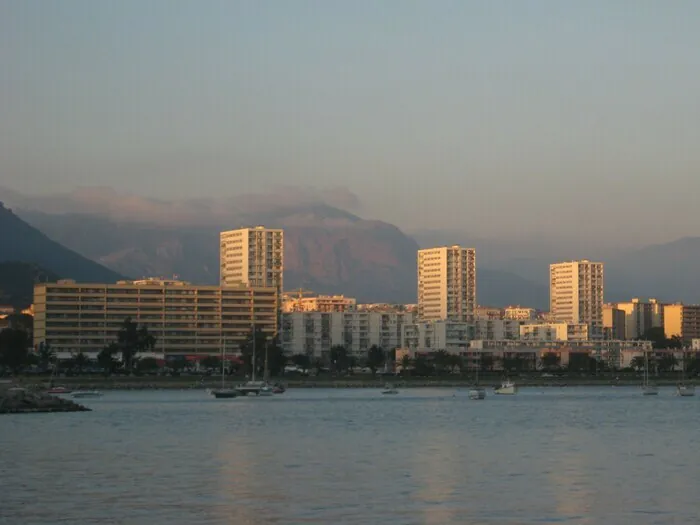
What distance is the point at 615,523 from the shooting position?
112 feet

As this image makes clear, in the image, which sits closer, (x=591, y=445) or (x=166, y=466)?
(x=166, y=466)

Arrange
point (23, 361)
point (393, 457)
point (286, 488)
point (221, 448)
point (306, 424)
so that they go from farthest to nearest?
point (23, 361) → point (306, 424) → point (221, 448) → point (393, 457) → point (286, 488)

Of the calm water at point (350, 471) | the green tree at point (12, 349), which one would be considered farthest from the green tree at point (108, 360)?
the calm water at point (350, 471)

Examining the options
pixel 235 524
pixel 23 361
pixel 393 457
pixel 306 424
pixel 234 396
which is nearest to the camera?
pixel 235 524

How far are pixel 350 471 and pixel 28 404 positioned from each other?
62276mm

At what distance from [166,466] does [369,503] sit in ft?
49.1

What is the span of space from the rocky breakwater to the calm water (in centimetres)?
1513

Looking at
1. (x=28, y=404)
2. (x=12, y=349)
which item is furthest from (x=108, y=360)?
(x=28, y=404)

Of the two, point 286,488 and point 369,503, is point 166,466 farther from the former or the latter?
point 369,503

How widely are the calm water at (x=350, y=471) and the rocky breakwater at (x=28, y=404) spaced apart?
15131 mm

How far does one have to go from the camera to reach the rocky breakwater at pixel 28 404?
104 meters

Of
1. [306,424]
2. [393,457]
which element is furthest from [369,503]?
[306,424]

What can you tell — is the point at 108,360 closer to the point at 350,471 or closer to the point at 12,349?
the point at 12,349

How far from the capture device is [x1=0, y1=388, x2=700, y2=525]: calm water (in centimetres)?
3656
